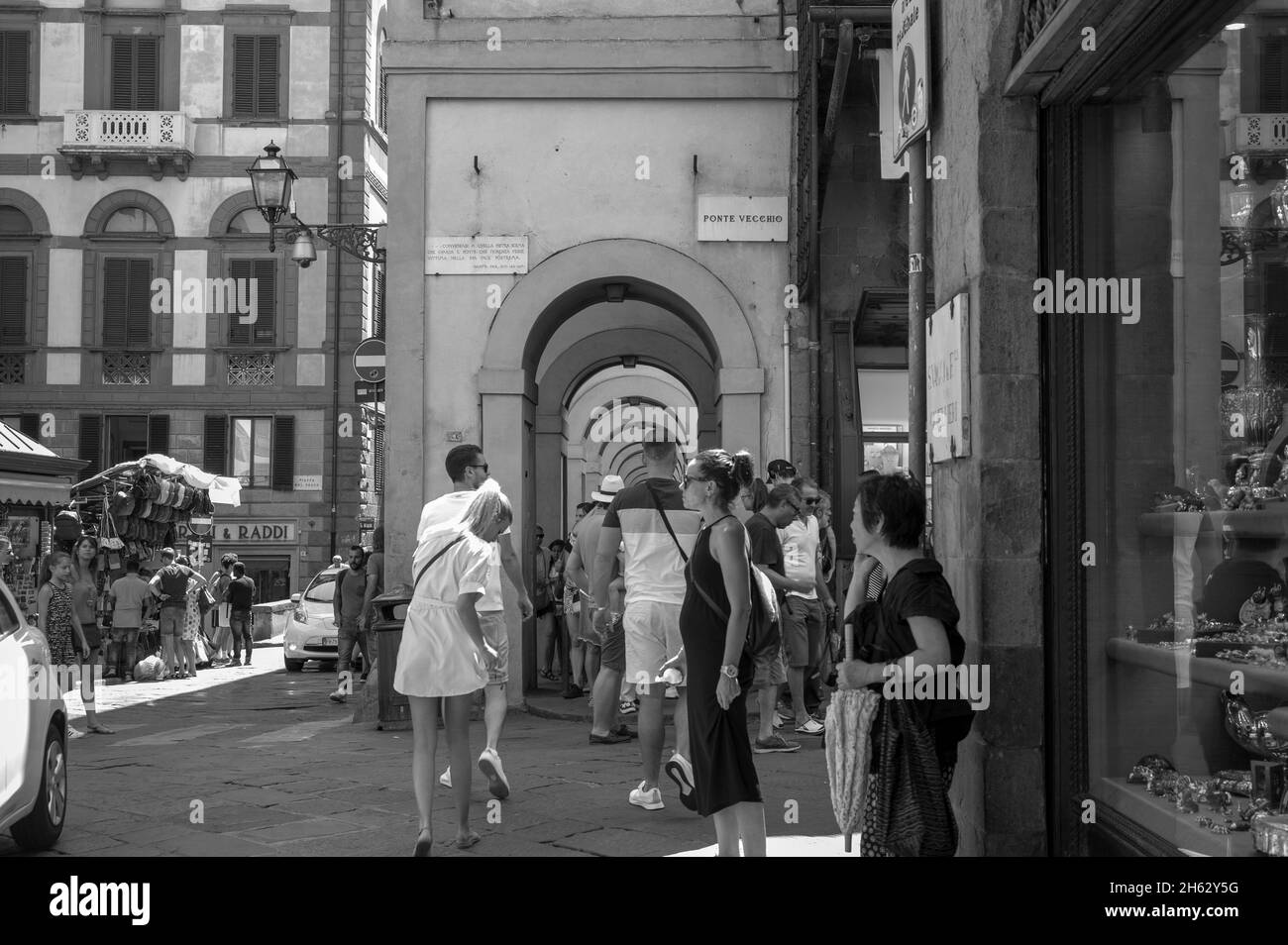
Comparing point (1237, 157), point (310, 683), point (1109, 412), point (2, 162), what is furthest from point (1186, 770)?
point (2, 162)

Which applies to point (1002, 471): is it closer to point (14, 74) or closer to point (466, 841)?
point (466, 841)

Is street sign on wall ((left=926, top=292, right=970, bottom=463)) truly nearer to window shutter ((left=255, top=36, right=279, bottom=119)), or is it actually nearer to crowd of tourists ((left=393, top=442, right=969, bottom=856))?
crowd of tourists ((left=393, top=442, right=969, bottom=856))

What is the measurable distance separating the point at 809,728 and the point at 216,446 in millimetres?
24370

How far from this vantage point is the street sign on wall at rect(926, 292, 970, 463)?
17.1 ft

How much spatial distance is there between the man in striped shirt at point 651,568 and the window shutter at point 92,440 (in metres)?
26.6

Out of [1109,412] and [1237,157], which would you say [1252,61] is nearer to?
[1237,157]

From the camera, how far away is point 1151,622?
4.84 meters

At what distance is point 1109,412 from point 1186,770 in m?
1.30

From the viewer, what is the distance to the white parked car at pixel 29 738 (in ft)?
19.4

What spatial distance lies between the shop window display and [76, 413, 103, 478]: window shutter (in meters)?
29.4

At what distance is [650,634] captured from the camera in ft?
23.4

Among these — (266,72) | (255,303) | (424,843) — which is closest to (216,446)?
(255,303)

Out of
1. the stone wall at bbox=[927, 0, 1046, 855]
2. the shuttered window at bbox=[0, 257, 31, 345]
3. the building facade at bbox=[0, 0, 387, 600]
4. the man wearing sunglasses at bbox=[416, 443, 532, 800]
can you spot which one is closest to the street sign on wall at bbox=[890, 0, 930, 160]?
the stone wall at bbox=[927, 0, 1046, 855]

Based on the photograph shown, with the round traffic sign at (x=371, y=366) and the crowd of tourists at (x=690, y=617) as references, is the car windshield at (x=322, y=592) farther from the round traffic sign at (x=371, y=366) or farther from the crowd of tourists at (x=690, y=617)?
the crowd of tourists at (x=690, y=617)
